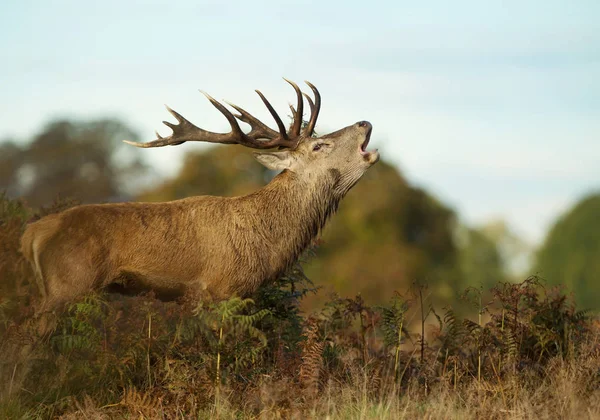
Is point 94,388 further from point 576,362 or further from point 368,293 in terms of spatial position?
point 368,293

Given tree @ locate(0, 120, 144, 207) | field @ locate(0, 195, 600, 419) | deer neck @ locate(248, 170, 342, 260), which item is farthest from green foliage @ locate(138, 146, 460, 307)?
field @ locate(0, 195, 600, 419)

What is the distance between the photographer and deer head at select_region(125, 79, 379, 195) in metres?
8.88

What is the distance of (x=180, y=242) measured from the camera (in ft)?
26.6

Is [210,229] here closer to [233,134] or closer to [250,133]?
[233,134]

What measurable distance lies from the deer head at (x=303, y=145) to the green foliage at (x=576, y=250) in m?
26.7

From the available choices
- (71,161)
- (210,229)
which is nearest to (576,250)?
(71,161)

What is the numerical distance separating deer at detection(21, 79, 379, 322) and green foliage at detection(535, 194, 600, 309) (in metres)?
26.8

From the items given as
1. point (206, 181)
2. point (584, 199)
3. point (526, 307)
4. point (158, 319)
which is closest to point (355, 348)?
point (526, 307)

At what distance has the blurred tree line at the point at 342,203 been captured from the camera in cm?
4431

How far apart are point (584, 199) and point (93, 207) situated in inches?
1263

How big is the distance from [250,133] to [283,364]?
2953 mm

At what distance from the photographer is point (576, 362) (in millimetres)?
7922

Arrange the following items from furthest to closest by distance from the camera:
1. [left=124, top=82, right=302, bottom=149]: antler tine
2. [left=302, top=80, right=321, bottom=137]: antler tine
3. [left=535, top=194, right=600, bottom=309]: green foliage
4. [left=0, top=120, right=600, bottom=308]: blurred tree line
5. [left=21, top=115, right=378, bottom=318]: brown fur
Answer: [left=0, top=120, right=600, bottom=308]: blurred tree line
[left=535, top=194, right=600, bottom=309]: green foliage
[left=302, top=80, right=321, bottom=137]: antler tine
[left=124, top=82, right=302, bottom=149]: antler tine
[left=21, top=115, right=378, bottom=318]: brown fur

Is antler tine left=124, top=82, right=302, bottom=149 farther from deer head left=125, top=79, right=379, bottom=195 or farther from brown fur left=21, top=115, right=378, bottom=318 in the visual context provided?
brown fur left=21, top=115, right=378, bottom=318
